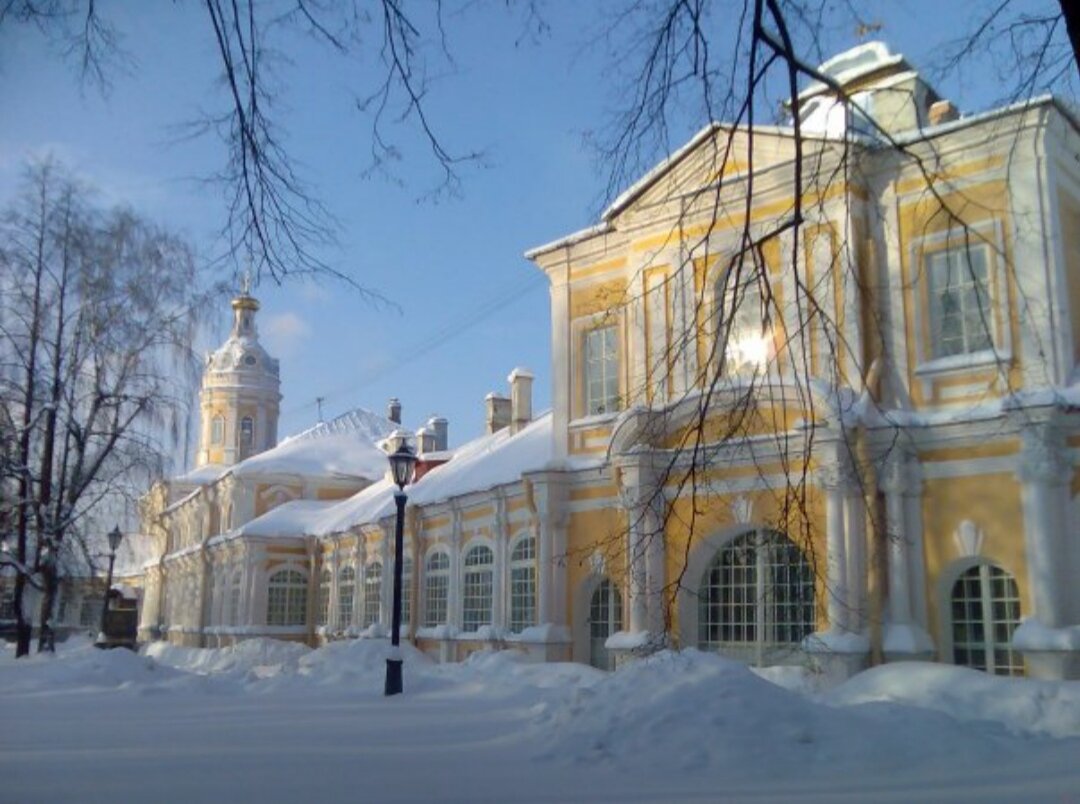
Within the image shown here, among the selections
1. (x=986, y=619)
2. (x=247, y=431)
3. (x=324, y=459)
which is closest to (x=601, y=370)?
(x=986, y=619)

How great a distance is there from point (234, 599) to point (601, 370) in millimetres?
24115

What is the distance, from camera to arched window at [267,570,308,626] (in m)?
36.9

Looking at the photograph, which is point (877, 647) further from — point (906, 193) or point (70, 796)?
point (70, 796)

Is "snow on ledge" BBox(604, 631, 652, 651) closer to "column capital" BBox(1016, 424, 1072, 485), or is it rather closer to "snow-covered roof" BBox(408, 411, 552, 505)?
"snow-covered roof" BBox(408, 411, 552, 505)

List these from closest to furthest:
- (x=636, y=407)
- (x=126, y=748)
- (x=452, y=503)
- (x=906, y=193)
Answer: (x=126, y=748) < (x=906, y=193) < (x=636, y=407) < (x=452, y=503)

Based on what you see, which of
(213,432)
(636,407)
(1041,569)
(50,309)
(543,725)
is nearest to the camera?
(543,725)

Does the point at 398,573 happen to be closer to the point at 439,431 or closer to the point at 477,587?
the point at 477,587

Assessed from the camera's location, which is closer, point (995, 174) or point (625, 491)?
point (995, 174)

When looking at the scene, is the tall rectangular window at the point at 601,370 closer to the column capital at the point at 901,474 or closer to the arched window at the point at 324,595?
the column capital at the point at 901,474

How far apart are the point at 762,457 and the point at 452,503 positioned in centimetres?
1009

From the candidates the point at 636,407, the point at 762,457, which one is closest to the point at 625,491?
the point at 636,407

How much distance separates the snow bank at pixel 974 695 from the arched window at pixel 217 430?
45892 millimetres

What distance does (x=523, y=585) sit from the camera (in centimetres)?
2183

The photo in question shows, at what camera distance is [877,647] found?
14992 mm
